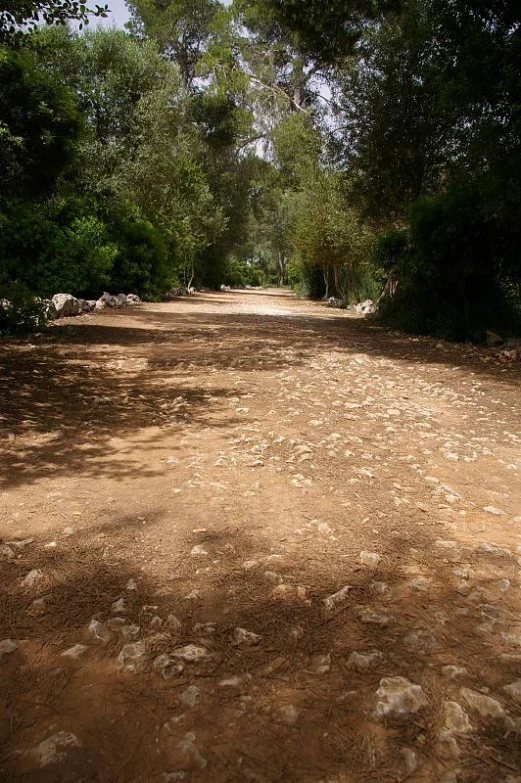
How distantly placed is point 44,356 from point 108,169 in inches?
607

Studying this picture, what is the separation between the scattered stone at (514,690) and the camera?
6.12 ft

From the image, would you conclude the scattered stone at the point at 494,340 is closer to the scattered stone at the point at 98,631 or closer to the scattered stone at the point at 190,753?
the scattered stone at the point at 98,631

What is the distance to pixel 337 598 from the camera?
8.11 feet

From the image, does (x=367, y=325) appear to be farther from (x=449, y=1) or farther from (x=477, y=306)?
(x=449, y=1)

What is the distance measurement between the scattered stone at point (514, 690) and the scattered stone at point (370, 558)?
939 mm

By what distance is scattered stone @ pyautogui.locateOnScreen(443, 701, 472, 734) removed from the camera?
1735 mm

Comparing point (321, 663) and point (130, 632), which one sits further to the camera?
point (130, 632)

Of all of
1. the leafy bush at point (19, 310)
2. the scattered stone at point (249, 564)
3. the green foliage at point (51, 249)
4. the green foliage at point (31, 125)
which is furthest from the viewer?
the green foliage at point (51, 249)

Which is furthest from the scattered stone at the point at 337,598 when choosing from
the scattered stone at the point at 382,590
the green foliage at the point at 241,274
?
the green foliage at the point at 241,274

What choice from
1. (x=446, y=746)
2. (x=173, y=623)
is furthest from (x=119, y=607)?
(x=446, y=746)

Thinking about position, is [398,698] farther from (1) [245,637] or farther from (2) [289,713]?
(1) [245,637]

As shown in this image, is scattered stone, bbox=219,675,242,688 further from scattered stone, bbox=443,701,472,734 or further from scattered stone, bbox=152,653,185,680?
scattered stone, bbox=443,701,472,734

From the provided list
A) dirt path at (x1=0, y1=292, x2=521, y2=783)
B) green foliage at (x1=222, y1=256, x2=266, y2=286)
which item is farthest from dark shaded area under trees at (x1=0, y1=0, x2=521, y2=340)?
green foliage at (x1=222, y1=256, x2=266, y2=286)

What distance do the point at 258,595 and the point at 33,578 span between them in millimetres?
1175
